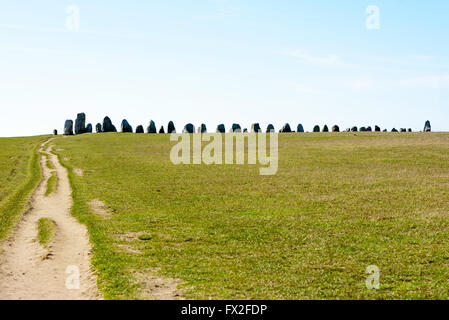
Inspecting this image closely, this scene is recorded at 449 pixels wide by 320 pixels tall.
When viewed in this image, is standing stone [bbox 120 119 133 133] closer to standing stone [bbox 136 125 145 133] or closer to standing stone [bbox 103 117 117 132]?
standing stone [bbox 136 125 145 133]

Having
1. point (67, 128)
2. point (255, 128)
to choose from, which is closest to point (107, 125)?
point (67, 128)

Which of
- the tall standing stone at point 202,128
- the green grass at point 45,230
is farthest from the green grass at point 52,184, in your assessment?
the tall standing stone at point 202,128

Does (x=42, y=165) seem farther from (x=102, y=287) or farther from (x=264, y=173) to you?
(x=102, y=287)

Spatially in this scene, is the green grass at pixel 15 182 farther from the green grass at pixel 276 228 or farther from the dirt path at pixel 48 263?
the green grass at pixel 276 228

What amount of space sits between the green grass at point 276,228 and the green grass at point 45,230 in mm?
1883

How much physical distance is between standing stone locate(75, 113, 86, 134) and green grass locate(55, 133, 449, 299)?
7009 cm

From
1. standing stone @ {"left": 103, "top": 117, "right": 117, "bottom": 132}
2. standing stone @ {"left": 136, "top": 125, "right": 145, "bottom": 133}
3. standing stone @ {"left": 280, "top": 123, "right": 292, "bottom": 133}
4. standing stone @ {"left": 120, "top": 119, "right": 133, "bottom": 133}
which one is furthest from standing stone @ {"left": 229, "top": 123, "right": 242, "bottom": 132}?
standing stone @ {"left": 103, "top": 117, "right": 117, "bottom": 132}

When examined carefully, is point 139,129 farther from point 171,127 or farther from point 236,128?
point 236,128

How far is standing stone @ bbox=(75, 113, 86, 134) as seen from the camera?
11503cm

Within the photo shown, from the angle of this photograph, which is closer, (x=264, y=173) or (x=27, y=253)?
(x=27, y=253)
